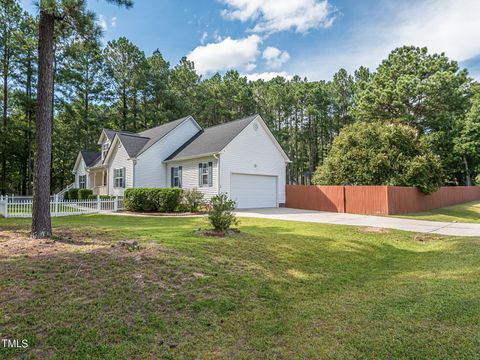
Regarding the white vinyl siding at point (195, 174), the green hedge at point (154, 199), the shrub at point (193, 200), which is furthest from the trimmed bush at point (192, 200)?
the white vinyl siding at point (195, 174)

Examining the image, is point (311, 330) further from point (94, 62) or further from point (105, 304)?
point (94, 62)

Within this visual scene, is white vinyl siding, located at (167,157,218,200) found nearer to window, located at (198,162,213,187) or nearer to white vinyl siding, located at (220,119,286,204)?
window, located at (198,162,213,187)

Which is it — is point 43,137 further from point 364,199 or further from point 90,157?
point 90,157

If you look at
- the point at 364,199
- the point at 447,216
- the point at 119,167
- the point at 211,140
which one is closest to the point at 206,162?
the point at 211,140

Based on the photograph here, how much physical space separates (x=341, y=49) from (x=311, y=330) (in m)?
15.9

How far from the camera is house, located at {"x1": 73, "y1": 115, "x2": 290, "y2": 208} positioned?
744 inches

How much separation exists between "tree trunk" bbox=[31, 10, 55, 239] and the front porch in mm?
17782

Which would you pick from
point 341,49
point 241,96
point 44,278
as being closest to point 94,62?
point 241,96

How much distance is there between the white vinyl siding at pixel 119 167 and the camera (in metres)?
20.9

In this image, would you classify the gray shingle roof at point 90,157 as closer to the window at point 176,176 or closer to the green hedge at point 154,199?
the window at point 176,176

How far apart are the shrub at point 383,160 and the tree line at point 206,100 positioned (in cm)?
577

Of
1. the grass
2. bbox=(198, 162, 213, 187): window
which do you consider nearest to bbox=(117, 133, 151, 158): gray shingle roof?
bbox=(198, 162, 213, 187): window

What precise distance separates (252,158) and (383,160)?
8.71m

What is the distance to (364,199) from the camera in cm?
1792
